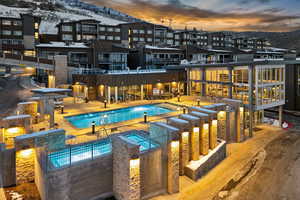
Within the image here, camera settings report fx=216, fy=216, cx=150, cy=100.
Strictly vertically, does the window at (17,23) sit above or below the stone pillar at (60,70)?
above

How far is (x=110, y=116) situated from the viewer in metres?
20.1

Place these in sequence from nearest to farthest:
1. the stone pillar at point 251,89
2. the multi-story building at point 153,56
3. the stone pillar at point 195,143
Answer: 1. the stone pillar at point 195,143
2. the stone pillar at point 251,89
3. the multi-story building at point 153,56

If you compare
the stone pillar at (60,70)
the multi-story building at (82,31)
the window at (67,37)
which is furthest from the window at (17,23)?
the stone pillar at (60,70)

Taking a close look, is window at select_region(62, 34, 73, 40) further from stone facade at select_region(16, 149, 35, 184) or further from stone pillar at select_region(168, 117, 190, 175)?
stone pillar at select_region(168, 117, 190, 175)

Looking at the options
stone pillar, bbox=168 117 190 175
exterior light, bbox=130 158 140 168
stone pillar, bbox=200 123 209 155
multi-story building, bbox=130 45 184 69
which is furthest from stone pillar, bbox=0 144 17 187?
multi-story building, bbox=130 45 184 69

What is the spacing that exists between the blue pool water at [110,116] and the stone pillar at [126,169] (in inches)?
318

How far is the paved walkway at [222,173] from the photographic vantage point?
10375 mm

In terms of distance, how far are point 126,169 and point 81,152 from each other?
2.38m

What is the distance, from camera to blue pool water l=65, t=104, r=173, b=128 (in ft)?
58.8

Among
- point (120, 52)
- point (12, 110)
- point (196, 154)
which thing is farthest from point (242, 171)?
point (120, 52)

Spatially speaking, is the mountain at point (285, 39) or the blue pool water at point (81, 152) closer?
the blue pool water at point (81, 152)

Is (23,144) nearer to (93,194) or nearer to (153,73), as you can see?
(93,194)

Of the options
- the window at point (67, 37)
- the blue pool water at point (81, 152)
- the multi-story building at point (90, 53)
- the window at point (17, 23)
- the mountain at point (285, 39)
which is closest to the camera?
the blue pool water at point (81, 152)

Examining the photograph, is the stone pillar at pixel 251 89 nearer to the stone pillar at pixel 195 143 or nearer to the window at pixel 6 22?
the stone pillar at pixel 195 143
